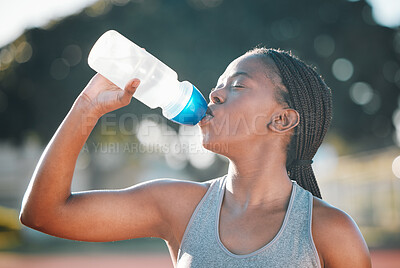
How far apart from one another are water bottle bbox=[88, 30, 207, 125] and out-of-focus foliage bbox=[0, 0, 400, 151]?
1339cm

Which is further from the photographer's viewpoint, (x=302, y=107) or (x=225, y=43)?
(x=225, y=43)

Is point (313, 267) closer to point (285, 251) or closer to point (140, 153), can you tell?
point (285, 251)

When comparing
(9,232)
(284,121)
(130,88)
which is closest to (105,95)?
(130,88)

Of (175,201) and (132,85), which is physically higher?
(132,85)

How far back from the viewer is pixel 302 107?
2639mm

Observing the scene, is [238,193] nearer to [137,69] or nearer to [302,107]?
[302,107]

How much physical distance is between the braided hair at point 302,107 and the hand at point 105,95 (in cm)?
80

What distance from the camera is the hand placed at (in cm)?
232

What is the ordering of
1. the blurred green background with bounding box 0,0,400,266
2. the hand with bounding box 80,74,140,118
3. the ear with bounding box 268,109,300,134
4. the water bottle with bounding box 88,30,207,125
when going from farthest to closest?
the blurred green background with bounding box 0,0,400,266
the water bottle with bounding box 88,30,207,125
the ear with bounding box 268,109,300,134
the hand with bounding box 80,74,140,118

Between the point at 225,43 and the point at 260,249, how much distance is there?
49.6ft

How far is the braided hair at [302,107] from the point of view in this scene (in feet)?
8.61

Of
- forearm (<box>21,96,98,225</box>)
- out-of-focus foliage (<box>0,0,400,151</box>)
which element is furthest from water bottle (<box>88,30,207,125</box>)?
out-of-focus foliage (<box>0,0,400,151</box>)

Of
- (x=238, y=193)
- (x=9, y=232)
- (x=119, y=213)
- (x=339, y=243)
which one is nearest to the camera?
(x=339, y=243)

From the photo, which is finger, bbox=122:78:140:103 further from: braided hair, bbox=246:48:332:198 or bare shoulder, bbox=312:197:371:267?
bare shoulder, bbox=312:197:371:267
